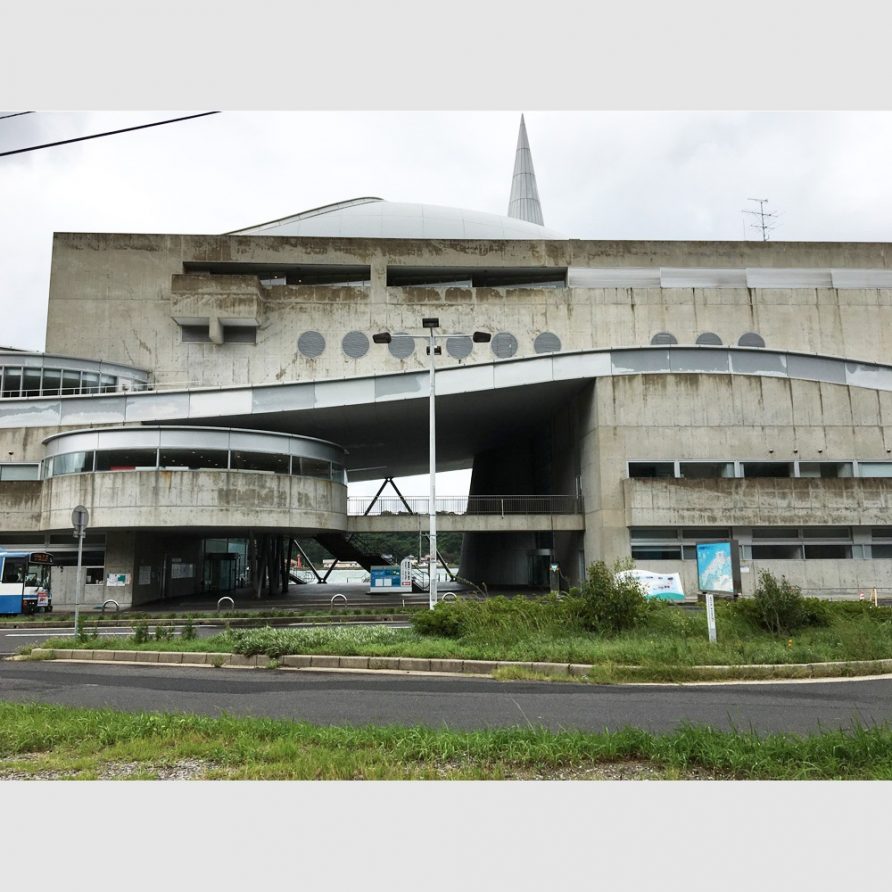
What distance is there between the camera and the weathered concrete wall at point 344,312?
41.8m

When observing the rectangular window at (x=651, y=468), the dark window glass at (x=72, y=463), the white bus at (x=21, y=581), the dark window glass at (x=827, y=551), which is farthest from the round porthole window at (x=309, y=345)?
the dark window glass at (x=827, y=551)

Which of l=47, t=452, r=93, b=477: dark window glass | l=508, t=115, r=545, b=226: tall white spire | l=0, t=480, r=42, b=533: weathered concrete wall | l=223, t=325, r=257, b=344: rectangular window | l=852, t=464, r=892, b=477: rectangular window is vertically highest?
l=508, t=115, r=545, b=226: tall white spire

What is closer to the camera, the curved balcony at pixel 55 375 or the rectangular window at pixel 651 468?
the rectangular window at pixel 651 468

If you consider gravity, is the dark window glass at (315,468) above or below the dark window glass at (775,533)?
above

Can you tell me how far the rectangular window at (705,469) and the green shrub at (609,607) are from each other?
17.6 m

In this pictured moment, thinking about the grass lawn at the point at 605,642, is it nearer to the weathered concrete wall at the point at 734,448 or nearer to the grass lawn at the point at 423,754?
the grass lawn at the point at 423,754

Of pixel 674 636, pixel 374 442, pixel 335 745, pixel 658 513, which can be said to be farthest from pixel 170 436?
pixel 335 745

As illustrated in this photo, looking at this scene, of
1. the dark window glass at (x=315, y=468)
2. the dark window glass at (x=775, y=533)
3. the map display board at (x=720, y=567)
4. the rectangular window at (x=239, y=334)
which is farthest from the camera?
the rectangular window at (x=239, y=334)

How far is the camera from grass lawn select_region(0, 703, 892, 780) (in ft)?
20.3

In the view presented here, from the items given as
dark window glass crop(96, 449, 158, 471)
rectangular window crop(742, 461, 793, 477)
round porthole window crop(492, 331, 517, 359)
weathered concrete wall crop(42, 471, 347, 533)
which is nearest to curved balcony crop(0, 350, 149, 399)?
dark window glass crop(96, 449, 158, 471)

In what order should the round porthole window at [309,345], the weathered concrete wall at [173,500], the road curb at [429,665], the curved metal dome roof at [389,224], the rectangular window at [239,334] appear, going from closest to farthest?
the road curb at [429,665], the weathered concrete wall at [173,500], the round porthole window at [309,345], the rectangular window at [239,334], the curved metal dome roof at [389,224]

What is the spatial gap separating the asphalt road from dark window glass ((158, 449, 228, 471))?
58.1 ft

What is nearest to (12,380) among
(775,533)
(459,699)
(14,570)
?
(14,570)

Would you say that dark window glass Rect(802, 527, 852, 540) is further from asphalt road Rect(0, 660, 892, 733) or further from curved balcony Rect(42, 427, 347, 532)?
asphalt road Rect(0, 660, 892, 733)
